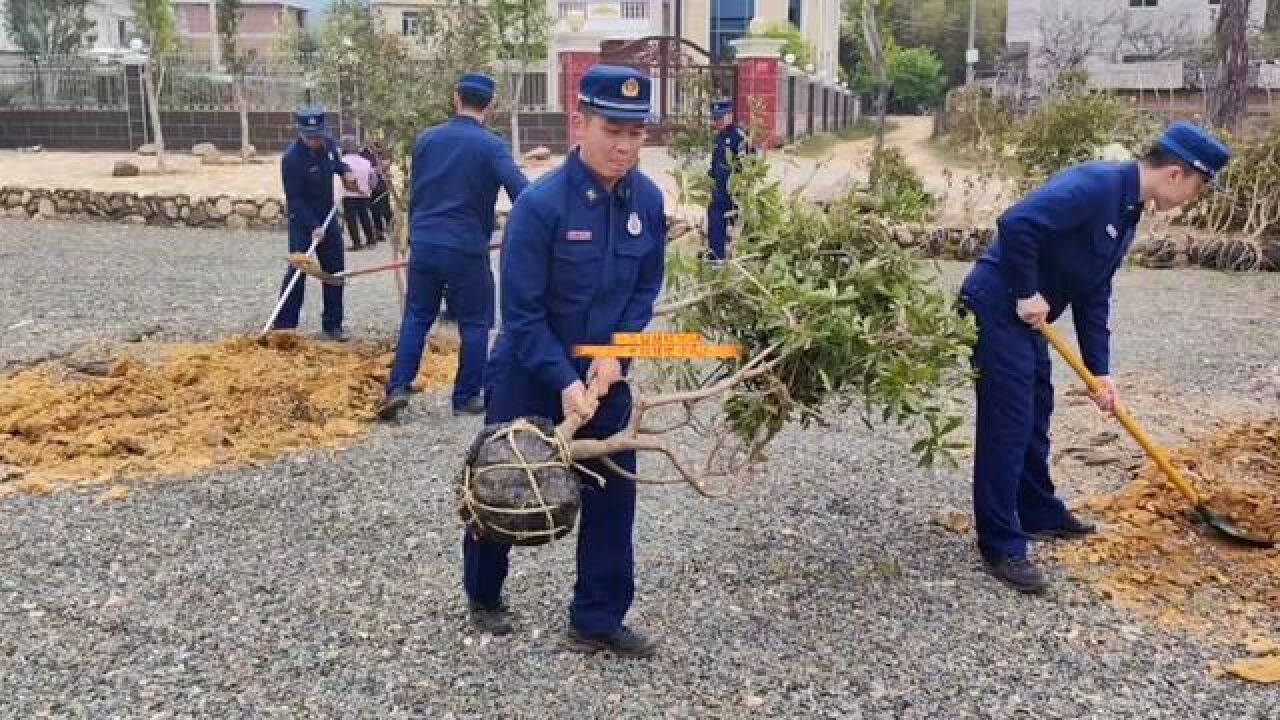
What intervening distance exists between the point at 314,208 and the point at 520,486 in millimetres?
5663

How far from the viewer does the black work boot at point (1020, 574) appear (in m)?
4.23

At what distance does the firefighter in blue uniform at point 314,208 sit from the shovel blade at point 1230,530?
18.8 feet

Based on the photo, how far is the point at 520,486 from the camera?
317cm

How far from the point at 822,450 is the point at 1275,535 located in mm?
1996

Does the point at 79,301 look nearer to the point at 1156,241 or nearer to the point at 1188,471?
the point at 1188,471

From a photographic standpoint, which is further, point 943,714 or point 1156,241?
point 1156,241

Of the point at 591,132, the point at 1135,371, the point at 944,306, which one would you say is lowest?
the point at 1135,371

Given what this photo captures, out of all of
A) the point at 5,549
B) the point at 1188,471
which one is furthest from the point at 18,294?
the point at 1188,471

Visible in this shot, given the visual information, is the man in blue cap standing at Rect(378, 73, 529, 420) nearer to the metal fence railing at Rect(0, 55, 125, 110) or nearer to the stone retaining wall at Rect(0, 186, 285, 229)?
the stone retaining wall at Rect(0, 186, 285, 229)

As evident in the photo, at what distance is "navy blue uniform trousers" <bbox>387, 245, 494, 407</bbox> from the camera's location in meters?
6.29

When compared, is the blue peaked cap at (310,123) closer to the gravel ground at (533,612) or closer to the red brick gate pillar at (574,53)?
the gravel ground at (533,612)

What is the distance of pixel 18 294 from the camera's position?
10312mm

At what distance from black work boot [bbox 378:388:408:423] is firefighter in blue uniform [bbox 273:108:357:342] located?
2236 mm

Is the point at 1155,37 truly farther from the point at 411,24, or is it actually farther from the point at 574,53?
the point at 411,24
